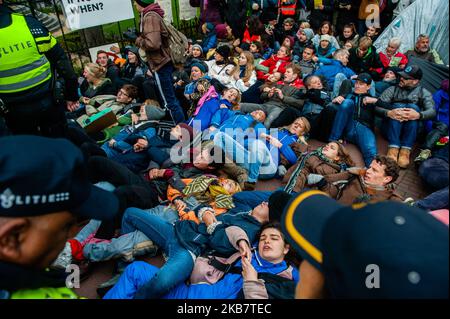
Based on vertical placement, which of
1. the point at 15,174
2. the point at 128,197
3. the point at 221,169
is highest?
the point at 15,174

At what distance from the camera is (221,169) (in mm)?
3934

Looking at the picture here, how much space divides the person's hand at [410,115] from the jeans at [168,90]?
293 cm

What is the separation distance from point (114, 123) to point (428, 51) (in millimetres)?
5029

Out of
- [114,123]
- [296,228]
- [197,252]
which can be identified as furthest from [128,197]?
[296,228]

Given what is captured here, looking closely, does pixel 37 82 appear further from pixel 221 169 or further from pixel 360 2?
pixel 360 2

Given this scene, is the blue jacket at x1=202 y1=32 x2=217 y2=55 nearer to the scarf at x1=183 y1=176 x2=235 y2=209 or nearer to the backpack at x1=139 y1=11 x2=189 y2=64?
the backpack at x1=139 y1=11 x2=189 y2=64

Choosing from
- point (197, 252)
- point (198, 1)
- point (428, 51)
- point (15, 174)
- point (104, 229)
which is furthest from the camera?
Result: point (198, 1)

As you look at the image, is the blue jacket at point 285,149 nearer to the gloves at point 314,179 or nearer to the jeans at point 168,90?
the gloves at point 314,179

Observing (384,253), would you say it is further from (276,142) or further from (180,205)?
(276,142)

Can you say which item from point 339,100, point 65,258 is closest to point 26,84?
point 65,258

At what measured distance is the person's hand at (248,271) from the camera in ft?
7.43

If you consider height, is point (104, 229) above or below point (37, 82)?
below

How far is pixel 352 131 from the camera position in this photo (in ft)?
15.2

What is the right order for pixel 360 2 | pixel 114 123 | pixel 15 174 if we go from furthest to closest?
pixel 360 2
pixel 114 123
pixel 15 174
